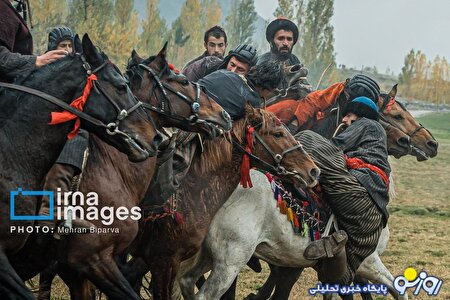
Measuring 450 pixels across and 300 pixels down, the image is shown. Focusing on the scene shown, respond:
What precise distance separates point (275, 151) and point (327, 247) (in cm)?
112

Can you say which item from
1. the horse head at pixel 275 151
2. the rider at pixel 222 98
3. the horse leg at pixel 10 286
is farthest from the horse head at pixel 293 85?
the horse leg at pixel 10 286

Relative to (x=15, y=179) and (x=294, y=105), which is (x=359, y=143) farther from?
(x=15, y=179)

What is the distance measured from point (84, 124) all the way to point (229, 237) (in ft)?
6.88

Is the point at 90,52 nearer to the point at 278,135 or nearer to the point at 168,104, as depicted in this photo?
the point at 168,104

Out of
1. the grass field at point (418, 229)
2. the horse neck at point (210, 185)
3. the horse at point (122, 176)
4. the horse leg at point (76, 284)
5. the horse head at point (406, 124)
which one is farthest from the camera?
the grass field at point (418, 229)

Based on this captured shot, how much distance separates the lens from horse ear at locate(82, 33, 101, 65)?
455 cm

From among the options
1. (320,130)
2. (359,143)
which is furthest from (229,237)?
(320,130)

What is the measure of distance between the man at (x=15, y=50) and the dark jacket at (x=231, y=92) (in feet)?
5.09

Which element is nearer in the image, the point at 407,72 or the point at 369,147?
the point at 369,147

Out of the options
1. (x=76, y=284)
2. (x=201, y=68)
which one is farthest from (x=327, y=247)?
(x=201, y=68)

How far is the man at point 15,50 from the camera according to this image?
15.6ft

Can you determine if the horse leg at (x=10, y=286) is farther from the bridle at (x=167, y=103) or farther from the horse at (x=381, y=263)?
the horse at (x=381, y=263)

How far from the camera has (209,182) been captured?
6023 millimetres

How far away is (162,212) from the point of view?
5715mm
